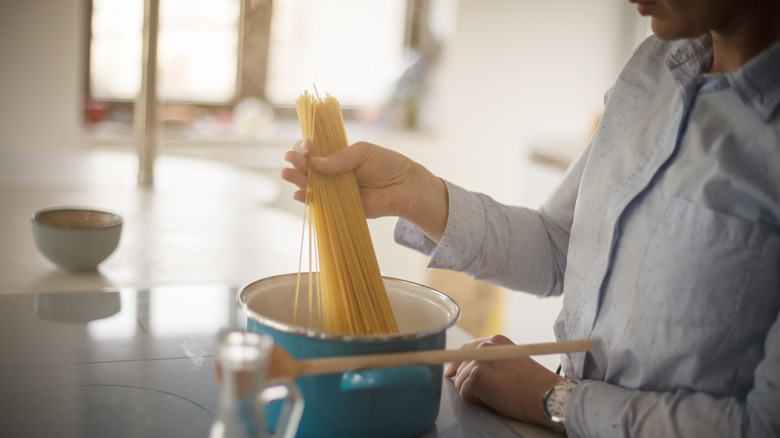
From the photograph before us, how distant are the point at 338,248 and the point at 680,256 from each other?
394 millimetres

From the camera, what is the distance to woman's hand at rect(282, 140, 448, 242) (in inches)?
35.9

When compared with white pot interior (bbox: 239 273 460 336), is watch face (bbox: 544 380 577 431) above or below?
below

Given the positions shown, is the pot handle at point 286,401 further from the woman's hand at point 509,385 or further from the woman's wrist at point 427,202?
the woman's wrist at point 427,202

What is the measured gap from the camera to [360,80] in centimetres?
426

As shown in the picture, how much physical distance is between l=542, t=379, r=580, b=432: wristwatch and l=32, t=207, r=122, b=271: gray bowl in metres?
0.85

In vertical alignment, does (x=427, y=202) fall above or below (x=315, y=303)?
above

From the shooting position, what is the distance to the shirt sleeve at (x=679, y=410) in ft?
2.50

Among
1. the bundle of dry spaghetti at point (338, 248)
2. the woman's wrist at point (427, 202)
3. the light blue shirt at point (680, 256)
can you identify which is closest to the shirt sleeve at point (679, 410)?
the light blue shirt at point (680, 256)

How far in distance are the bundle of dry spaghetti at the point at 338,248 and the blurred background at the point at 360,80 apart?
2066mm

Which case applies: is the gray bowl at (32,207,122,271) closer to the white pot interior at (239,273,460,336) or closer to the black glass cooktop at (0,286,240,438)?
the black glass cooktop at (0,286,240,438)

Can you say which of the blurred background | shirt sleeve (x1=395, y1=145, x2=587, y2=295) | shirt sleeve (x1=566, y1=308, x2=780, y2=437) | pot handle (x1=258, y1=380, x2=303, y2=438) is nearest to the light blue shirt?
shirt sleeve (x1=566, y1=308, x2=780, y2=437)

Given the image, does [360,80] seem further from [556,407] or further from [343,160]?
[556,407]

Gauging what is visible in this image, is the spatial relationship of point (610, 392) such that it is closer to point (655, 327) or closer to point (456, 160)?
point (655, 327)

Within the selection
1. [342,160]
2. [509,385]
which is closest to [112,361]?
[342,160]
